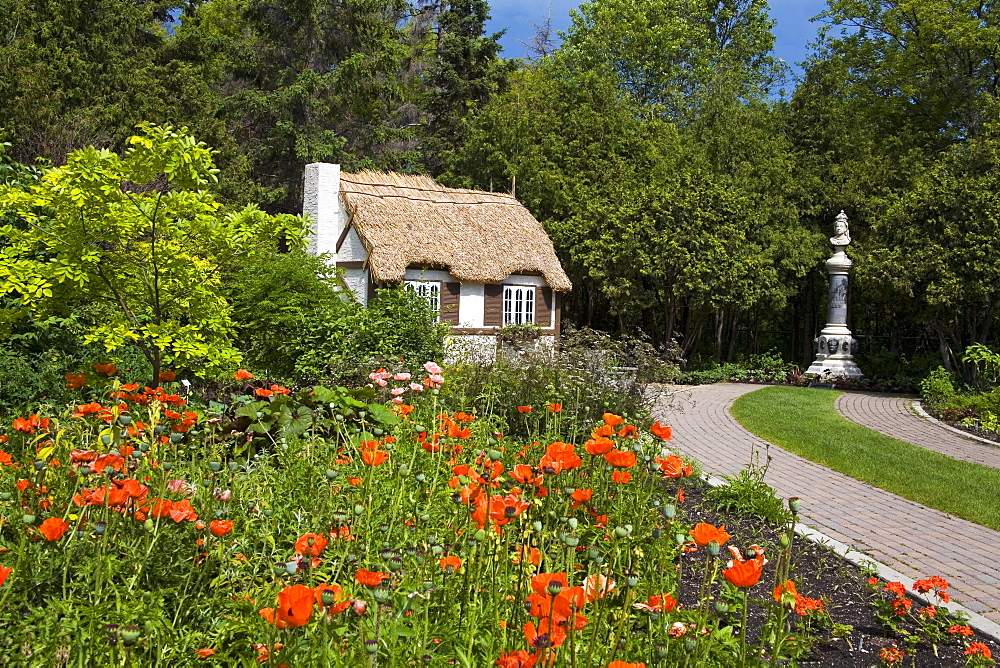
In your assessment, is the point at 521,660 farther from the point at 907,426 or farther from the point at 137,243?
the point at 907,426

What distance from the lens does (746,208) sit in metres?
21.5

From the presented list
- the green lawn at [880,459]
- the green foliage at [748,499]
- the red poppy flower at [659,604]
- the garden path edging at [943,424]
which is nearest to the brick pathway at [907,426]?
the garden path edging at [943,424]

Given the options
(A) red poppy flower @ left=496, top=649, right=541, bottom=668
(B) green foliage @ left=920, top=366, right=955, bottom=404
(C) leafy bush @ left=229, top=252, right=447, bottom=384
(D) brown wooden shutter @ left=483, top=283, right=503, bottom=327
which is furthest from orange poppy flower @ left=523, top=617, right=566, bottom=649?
(D) brown wooden shutter @ left=483, top=283, right=503, bottom=327

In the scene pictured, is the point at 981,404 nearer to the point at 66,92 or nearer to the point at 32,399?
the point at 32,399

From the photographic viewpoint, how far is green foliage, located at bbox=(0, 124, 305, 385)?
6676 millimetres

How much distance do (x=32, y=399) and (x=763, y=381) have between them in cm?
1709

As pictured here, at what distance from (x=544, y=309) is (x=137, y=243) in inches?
630

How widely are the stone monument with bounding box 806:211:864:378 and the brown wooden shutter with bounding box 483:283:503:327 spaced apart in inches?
321

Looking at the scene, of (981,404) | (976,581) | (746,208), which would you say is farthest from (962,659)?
(746,208)

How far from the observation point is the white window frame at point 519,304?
21641 millimetres

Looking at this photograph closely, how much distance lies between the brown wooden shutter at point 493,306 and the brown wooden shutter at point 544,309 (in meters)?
1.39

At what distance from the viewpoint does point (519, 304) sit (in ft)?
72.1

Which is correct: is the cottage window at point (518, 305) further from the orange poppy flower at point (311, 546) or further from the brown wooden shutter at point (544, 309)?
the orange poppy flower at point (311, 546)

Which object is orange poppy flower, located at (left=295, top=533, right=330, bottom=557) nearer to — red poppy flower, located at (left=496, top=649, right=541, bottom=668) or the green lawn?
red poppy flower, located at (left=496, top=649, right=541, bottom=668)
